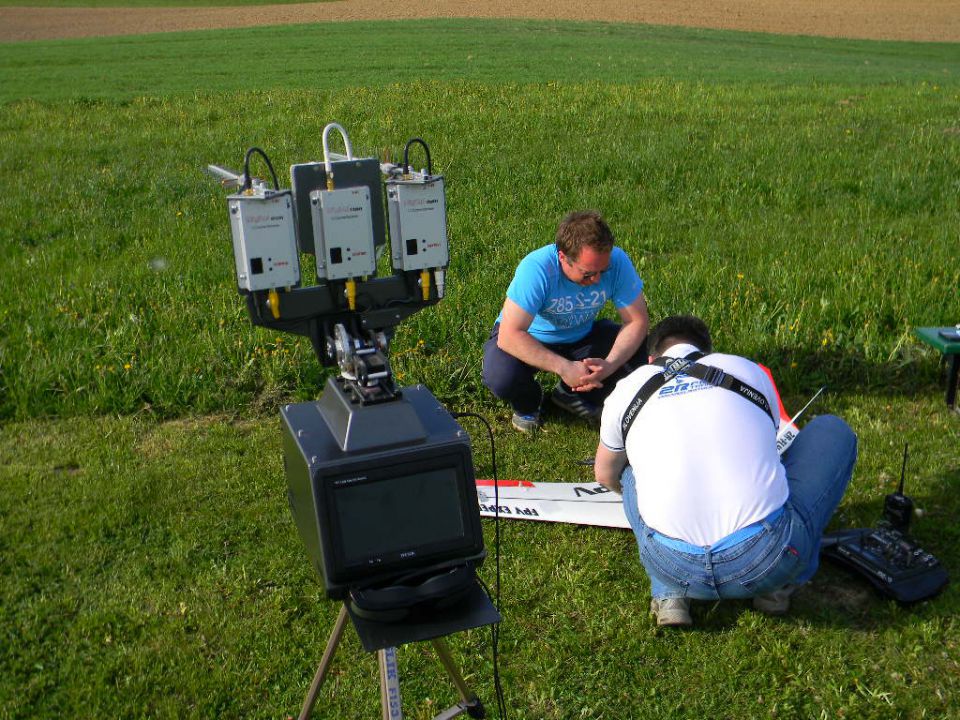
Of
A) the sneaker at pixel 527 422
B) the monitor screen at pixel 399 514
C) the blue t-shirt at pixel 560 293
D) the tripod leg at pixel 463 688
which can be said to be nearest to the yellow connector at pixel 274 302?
the monitor screen at pixel 399 514

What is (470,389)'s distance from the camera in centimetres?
629

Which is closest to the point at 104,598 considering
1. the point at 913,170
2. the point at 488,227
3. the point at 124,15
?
the point at 488,227

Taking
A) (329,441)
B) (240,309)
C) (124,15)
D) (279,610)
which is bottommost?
(279,610)

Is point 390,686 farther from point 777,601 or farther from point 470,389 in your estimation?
point 470,389

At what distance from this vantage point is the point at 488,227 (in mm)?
9305

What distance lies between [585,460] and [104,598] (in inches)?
100

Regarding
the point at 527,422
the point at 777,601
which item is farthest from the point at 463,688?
the point at 527,422

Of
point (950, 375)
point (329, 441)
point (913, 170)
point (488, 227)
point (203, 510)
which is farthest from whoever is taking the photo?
point (913, 170)

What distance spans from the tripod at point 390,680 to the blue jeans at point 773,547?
907mm

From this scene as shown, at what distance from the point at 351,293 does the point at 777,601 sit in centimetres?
228

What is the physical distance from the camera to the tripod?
2.79 metres

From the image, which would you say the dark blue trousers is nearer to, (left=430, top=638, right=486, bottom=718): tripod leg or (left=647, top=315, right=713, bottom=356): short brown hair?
(left=647, top=315, right=713, bottom=356): short brown hair

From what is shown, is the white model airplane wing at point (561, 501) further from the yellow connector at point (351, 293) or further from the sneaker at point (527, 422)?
the yellow connector at point (351, 293)

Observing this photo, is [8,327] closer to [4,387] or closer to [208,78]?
[4,387]
